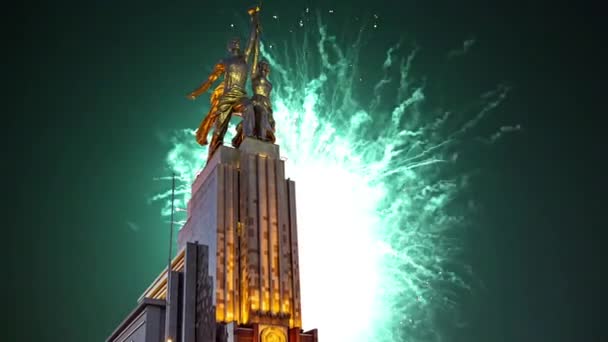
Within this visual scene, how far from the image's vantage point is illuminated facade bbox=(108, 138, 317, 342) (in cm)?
3122

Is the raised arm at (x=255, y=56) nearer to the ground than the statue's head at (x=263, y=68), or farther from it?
farther from it

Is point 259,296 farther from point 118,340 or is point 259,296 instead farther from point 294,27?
point 294,27

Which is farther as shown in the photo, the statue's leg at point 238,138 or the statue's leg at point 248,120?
the statue's leg at point 238,138

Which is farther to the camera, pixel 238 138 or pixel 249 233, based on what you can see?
pixel 238 138

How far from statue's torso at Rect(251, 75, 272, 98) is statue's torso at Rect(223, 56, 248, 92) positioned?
0.77 m

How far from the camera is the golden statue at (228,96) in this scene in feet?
125

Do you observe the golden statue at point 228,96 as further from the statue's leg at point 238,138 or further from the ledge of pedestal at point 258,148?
the ledge of pedestal at point 258,148

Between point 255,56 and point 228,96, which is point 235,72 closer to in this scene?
point 228,96

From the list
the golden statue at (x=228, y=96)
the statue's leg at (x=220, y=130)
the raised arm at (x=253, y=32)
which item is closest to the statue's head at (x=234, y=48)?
the golden statue at (x=228, y=96)

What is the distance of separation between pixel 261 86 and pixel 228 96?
1779 millimetres

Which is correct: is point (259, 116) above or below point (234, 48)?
below

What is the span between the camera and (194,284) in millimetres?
31953

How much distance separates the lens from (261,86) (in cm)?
3925

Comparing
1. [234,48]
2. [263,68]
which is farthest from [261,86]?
[234,48]
